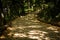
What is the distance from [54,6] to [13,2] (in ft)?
13.8

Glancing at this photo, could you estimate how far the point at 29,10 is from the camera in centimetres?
1631

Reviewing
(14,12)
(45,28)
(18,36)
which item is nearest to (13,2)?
(14,12)

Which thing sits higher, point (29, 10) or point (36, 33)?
point (36, 33)

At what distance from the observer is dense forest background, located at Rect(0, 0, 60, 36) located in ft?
34.3

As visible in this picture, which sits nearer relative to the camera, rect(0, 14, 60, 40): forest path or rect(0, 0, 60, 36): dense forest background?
rect(0, 14, 60, 40): forest path

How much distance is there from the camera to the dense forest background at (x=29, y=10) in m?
10.4

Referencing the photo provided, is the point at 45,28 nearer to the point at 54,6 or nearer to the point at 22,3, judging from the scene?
the point at 54,6

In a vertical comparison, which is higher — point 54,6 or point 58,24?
point 54,6

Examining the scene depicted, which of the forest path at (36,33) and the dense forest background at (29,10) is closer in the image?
the forest path at (36,33)

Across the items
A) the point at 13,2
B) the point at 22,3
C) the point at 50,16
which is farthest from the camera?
→ the point at 22,3

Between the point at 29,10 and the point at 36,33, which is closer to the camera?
the point at 36,33

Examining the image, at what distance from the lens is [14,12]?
13.0 metres

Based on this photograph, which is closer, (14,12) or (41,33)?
(41,33)

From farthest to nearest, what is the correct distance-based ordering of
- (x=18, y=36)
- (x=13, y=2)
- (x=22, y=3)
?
(x=22, y=3)
(x=13, y=2)
(x=18, y=36)
